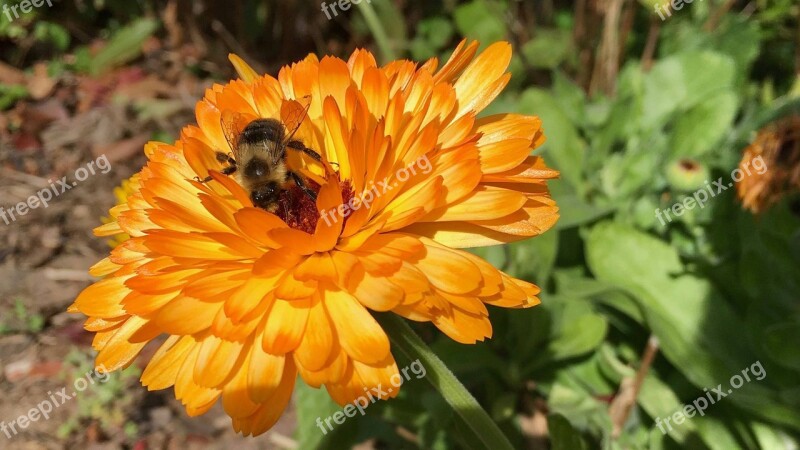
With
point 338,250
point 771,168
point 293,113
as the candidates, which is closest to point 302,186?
point 293,113

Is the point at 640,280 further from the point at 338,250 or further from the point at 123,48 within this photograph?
the point at 123,48

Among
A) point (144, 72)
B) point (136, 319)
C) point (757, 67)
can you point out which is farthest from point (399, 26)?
point (136, 319)

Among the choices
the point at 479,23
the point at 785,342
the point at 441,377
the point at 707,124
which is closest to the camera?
the point at 441,377

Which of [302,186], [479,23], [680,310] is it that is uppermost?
[302,186]

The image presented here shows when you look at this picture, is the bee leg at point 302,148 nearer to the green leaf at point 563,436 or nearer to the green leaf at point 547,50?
the green leaf at point 563,436

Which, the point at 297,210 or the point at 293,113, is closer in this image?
the point at 293,113

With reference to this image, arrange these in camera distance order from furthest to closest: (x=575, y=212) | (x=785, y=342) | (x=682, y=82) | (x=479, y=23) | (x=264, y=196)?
(x=479, y=23), (x=682, y=82), (x=575, y=212), (x=785, y=342), (x=264, y=196)

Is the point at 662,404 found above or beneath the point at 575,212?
beneath
